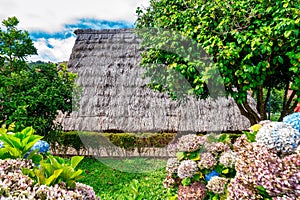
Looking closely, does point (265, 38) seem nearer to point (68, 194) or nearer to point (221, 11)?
point (221, 11)

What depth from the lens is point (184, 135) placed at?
277 cm

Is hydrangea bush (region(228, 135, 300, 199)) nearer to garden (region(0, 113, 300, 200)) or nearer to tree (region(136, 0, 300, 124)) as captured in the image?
garden (region(0, 113, 300, 200))

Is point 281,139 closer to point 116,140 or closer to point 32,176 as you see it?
point 32,176

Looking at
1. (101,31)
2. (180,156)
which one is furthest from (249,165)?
(101,31)

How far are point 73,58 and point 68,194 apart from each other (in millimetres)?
8617

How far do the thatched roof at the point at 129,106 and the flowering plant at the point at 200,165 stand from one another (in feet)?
17.7

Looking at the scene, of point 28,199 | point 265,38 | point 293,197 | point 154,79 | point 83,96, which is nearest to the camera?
point 28,199

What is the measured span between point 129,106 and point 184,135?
5332 mm

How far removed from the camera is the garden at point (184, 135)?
1.29 meters

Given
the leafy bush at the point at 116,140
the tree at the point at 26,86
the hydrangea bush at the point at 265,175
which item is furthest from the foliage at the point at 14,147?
the leafy bush at the point at 116,140

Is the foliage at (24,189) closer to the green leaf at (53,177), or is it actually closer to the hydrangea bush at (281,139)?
the green leaf at (53,177)

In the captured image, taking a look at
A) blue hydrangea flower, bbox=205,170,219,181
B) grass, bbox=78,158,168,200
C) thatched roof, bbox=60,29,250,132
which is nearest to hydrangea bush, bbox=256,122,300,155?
blue hydrangea flower, bbox=205,170,219,181


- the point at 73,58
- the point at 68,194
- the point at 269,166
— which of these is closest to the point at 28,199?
the point at 68,194

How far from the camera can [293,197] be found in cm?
125
